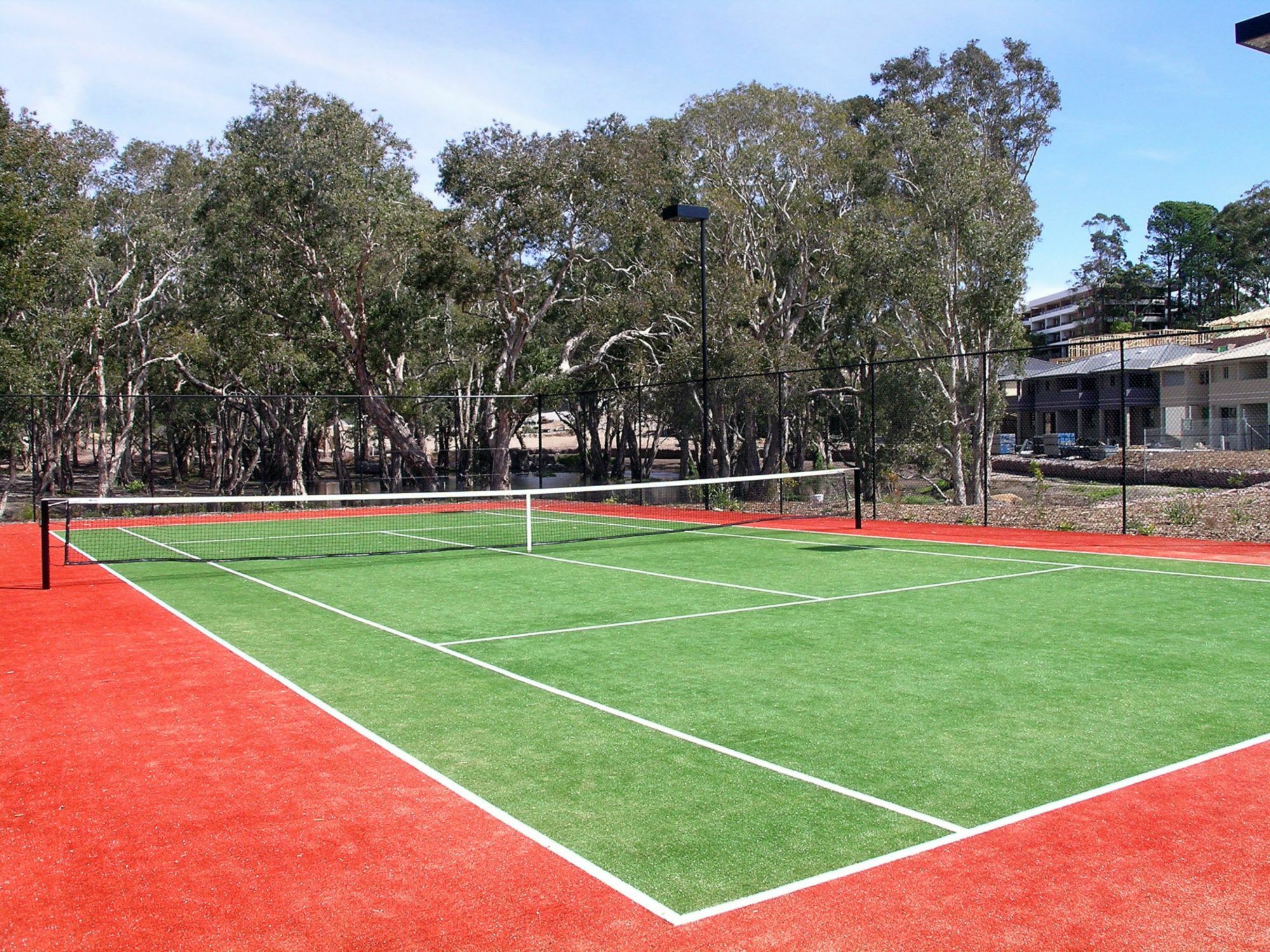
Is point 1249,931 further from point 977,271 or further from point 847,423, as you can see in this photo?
point 847,423

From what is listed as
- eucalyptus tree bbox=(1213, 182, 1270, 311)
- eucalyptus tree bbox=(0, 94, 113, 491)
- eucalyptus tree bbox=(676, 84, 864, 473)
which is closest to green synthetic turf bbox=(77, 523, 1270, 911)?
eucalyptus tree bbox=(0, 94, 113, 491)

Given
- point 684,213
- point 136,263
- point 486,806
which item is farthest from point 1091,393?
point 486,806

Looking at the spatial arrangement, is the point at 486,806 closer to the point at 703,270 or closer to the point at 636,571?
the point at 636,571

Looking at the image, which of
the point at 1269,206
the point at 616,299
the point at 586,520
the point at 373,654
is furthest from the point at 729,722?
the point at 1269,206

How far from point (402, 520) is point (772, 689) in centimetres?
1861

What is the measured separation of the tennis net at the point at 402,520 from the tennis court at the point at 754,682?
1.47 metres

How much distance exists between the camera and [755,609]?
1113 centimetres

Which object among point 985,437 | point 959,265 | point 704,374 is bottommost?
point 985,437

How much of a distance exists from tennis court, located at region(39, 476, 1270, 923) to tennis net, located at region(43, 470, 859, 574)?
1.47 m

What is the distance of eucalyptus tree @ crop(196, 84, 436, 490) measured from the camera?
102 feet

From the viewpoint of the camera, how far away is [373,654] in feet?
29.7

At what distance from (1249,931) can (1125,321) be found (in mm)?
106653

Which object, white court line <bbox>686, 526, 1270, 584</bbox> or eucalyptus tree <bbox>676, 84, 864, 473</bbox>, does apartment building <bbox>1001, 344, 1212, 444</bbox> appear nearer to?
eucalyptus tree <bbox>676, 84, 864, 473</bbox>

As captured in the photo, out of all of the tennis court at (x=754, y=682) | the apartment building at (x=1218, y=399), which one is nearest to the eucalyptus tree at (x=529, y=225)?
the tennis court at (x=754, y=682)
